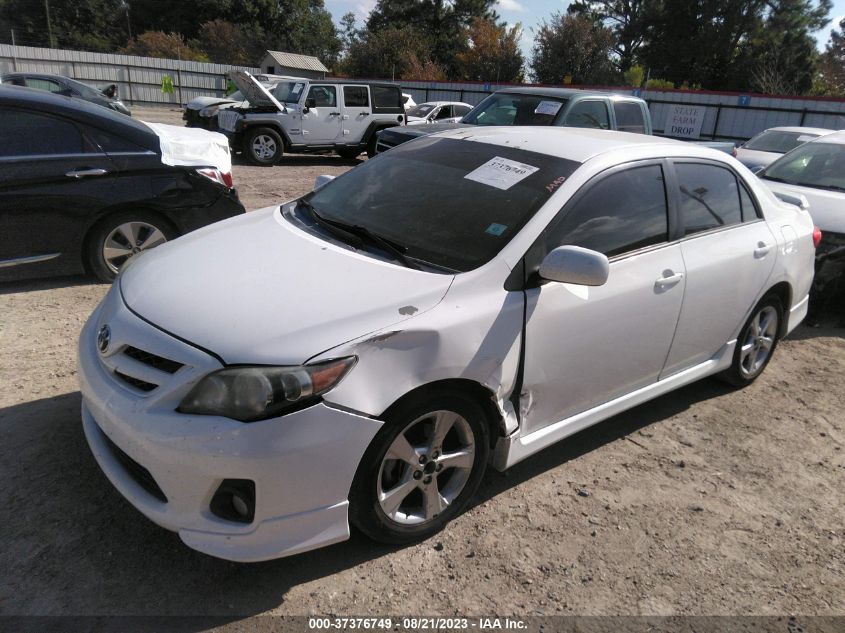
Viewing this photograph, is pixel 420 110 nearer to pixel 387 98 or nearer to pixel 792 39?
pixel 387 98

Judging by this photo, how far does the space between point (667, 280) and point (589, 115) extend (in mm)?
6246

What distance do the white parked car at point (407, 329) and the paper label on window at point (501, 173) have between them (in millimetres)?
13

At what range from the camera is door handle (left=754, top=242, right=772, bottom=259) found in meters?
3.92

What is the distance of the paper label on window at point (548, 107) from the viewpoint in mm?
8672

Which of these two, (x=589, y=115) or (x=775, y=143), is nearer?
(x=589, y=115)

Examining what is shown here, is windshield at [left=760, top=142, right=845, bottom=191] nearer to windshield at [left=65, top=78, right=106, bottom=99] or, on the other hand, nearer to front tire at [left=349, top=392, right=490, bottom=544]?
front tire at [left=349, top=392, right=490, bottom=544]

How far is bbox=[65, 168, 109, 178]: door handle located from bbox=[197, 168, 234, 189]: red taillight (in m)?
0.74

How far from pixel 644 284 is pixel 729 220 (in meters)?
1.04

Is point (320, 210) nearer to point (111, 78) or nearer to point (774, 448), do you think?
point (774, 448)

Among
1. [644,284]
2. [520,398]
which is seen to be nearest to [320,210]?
[520,398]

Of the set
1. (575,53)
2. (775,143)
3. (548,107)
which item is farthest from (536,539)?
(575,53)

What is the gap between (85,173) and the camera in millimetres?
5020

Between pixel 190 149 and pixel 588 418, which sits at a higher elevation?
pixel 190 149

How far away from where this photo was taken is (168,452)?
2197 mm
